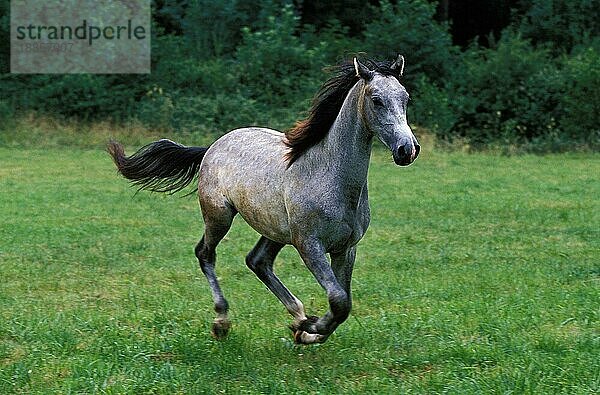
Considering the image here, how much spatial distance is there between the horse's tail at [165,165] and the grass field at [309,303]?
101cm

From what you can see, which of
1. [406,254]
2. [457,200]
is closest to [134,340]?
[406,254]

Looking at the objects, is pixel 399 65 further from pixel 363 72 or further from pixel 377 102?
pixel 377 102

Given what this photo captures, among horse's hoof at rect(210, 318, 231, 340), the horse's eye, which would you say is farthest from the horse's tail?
the horse's eye

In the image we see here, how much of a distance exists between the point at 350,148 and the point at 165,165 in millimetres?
2239

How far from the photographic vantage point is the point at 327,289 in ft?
18.5

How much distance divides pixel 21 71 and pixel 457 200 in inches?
732

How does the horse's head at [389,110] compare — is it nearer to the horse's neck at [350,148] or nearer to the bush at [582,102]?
the horse's neck at [350,148]

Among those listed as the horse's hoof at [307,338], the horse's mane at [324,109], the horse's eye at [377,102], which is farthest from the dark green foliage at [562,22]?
the horse's eye at [377,102]

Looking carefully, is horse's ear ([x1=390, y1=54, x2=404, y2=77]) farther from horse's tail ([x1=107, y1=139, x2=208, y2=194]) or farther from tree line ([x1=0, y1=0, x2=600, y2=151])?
tree line ([x1=0, y1=0, x2=600, y2=151])

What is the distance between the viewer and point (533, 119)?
96.2 ft

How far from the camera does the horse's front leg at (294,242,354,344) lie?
562 cm

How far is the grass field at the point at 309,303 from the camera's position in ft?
18.0

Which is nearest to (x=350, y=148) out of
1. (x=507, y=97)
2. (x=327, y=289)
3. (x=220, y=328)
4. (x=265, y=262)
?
(x=327, y=289)

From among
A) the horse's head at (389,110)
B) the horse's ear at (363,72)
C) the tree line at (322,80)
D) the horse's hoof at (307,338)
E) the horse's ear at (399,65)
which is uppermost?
the horse's ear at (399,65)
